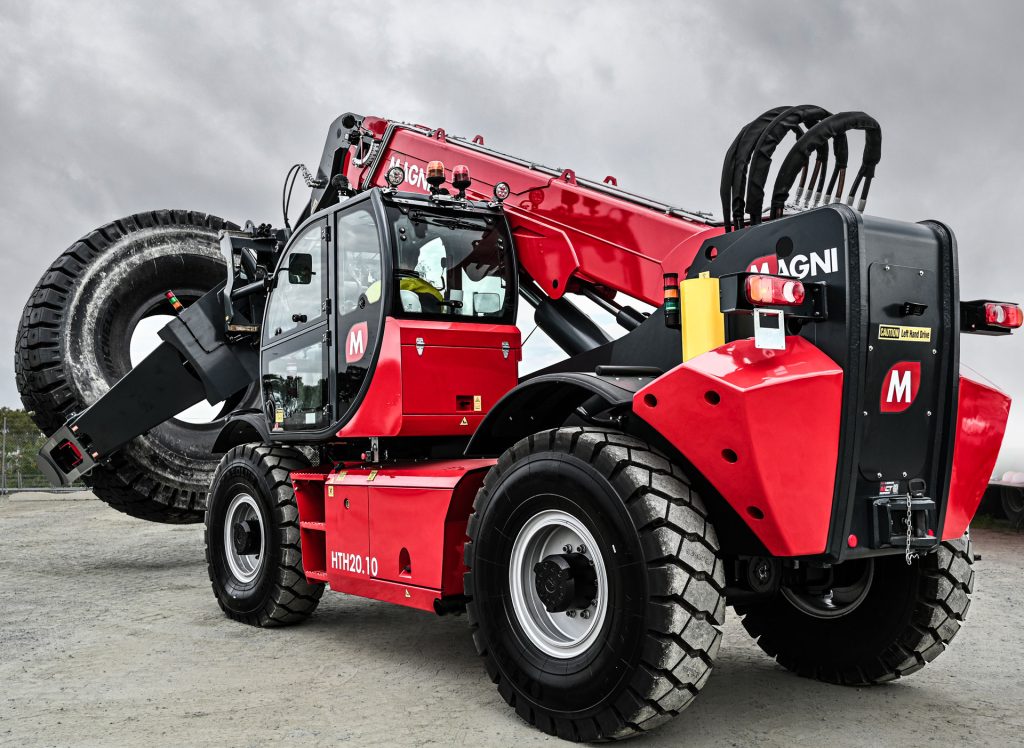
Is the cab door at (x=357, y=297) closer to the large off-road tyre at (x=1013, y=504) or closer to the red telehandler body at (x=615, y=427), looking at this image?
the red telehandler body at (x=615, y=427)

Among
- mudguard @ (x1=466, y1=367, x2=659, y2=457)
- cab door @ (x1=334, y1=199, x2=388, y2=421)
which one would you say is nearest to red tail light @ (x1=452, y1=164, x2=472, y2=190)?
cab door @ (x1=334, y1=199, x2=388, y2=421)

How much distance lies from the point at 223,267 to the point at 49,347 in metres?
2.10

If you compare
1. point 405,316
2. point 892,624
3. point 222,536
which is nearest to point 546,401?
point 405,316

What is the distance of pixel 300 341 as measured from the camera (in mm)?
6863

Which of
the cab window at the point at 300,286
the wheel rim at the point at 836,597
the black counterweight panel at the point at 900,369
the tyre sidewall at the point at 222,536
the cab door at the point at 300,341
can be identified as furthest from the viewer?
the tyre sidewall at the point at 222,536

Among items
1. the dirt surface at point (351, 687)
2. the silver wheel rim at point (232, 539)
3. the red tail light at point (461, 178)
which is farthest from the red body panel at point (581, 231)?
the silver wheel rim at point (232, 539)

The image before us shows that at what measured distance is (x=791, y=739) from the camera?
164 inches

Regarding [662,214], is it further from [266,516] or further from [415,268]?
[266,516]

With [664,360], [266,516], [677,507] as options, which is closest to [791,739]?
[677,507]

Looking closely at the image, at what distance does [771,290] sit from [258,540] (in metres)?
4.75

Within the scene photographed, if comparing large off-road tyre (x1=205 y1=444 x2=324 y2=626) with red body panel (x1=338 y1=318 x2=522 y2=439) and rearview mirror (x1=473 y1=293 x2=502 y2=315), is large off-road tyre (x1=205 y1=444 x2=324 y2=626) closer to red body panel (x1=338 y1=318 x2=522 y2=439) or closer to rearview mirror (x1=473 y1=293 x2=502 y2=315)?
red body panel (x1=338 y1=318 x2=522 y2=439)

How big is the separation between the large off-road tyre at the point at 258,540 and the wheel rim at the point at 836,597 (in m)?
3.34

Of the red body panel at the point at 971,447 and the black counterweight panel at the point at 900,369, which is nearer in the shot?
the black counterweight panel at the point at 900,369

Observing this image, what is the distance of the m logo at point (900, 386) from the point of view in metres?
3.93
